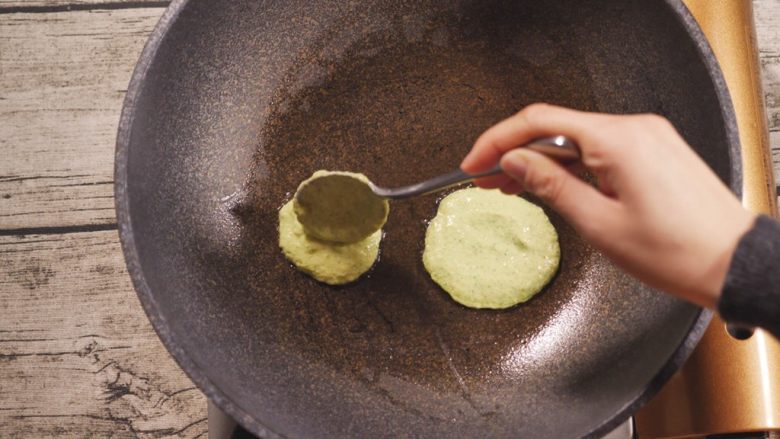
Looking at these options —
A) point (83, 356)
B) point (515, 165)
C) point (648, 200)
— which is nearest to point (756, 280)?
point (648, 200)

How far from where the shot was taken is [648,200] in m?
0.57

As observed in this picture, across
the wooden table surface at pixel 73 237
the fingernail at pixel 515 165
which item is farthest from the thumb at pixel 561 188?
the wooden table surface at pixel 73 237

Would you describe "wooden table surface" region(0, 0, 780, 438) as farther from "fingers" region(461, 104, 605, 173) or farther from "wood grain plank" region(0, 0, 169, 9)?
"fingers" region(461, 104, 605, 173)

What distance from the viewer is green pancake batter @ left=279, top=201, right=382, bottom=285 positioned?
2.88 feet

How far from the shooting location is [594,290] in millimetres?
864

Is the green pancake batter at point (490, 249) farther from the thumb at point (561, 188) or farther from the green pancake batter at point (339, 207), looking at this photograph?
the thumb at point (561, 188)

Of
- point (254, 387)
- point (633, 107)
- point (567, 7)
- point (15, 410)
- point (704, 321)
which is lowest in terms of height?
point (15, 410)

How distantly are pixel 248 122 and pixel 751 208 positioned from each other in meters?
0.64

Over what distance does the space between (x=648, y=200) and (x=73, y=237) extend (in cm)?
86

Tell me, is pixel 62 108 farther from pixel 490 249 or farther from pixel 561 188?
pixel 561 188

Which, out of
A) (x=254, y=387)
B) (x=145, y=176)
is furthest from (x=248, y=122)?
(x=254, y=387)

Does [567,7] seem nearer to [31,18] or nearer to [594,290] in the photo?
[594,290]

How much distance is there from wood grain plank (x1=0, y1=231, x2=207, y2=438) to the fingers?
0.58m

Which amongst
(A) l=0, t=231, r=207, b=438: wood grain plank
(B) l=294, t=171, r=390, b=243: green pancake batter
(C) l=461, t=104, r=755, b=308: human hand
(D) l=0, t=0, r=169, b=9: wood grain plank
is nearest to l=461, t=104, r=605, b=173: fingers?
(C) l=461, t=104, r=755, b=308: human hand
